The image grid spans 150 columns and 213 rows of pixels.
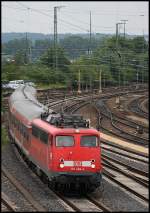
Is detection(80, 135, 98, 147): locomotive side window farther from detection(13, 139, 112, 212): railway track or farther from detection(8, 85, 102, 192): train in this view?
detection(13, 139, 112, 212): railway track

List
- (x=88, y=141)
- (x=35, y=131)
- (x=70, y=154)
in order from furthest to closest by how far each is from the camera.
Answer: (x=35, y=131) → (x=88, y=141) → (x=70, y=154)

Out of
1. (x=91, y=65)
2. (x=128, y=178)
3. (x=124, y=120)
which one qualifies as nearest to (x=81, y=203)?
(x=128, y=178)

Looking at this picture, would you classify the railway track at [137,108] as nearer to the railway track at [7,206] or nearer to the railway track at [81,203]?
the railway track at [81,203]

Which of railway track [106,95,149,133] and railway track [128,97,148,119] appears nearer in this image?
railway track [106,95,149,133]

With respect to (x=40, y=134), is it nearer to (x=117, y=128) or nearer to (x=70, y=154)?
(x=70, y=154)

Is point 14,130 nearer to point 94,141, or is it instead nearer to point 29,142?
point 29,142

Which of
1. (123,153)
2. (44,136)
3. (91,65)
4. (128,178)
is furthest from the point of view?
(91,65)

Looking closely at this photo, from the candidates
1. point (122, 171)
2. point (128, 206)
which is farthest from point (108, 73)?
point (128, 206)

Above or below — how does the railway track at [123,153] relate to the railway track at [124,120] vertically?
above

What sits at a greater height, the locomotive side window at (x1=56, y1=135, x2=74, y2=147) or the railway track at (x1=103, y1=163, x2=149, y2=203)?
the locomotive side window at (x1=56, y1=135, x2=74, y2=147)

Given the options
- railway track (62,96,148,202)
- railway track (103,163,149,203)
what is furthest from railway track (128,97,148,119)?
railway track (103,163,149,203)

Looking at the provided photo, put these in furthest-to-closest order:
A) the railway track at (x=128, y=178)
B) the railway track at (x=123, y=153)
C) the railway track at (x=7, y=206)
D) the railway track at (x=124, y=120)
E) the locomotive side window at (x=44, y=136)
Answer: the railway track at (x=124, y=120) < the railway track at (x=123, y=153) < the locomotive side window at (x=44, y=136) < the railway track at (x=128, y=178) < the railway track at (x=7, y=206)

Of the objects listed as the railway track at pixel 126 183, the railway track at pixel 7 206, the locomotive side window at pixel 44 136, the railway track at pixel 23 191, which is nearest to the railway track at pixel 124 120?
the railway track at pixel 126 183

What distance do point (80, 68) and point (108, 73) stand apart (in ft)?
23.6
